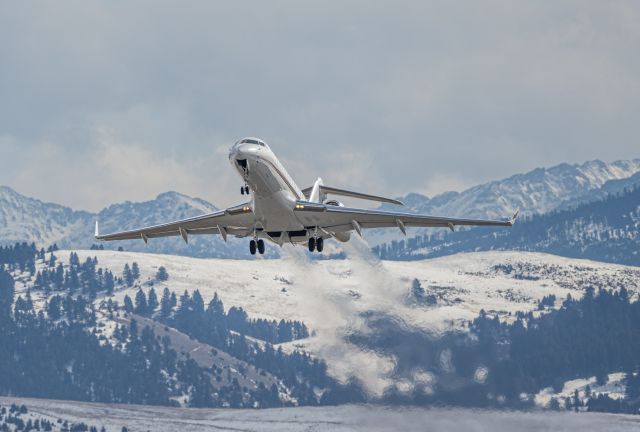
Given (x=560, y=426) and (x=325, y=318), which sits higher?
(x=325, y=318)

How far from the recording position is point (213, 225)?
100 metres

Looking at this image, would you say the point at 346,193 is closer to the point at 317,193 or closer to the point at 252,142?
the point at 317,193

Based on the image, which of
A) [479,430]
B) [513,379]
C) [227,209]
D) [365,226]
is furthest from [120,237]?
[513,379]

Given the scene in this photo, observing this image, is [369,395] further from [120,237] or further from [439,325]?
[120,237]

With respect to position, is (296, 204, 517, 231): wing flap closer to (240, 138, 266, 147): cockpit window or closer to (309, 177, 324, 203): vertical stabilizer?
(309, 177, 324, 203): vertical stabilizer

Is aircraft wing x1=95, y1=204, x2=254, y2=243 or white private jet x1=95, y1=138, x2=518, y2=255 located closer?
white private jet x1=95, y1=138, x2=518, y2=255

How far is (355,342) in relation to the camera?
15312 cm

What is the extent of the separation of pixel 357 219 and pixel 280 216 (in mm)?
7508

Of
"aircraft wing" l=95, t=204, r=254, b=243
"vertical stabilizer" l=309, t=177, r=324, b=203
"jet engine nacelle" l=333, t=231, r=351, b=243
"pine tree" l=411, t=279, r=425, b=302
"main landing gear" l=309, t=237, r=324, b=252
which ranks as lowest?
"main landing gear" l=309, t=237, r=324, b=252

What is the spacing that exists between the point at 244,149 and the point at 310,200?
1410cm

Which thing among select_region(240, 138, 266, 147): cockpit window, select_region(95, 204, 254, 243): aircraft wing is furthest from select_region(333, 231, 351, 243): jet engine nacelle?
select_region(240, 138, 266, 147): cockpit window

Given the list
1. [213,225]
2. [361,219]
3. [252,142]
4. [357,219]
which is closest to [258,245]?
[213,225]

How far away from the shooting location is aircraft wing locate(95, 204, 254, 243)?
96438 mm

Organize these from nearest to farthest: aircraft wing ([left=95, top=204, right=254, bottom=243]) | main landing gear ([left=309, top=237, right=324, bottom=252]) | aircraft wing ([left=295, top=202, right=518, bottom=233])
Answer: aircraft wing ([left=295, top=202, right=518, bottom=233]), aircraft wing ([left=95, top=204, right=254, bottom=243]), main landing gear ([left=309, top=237, right=324, bottom=252])
